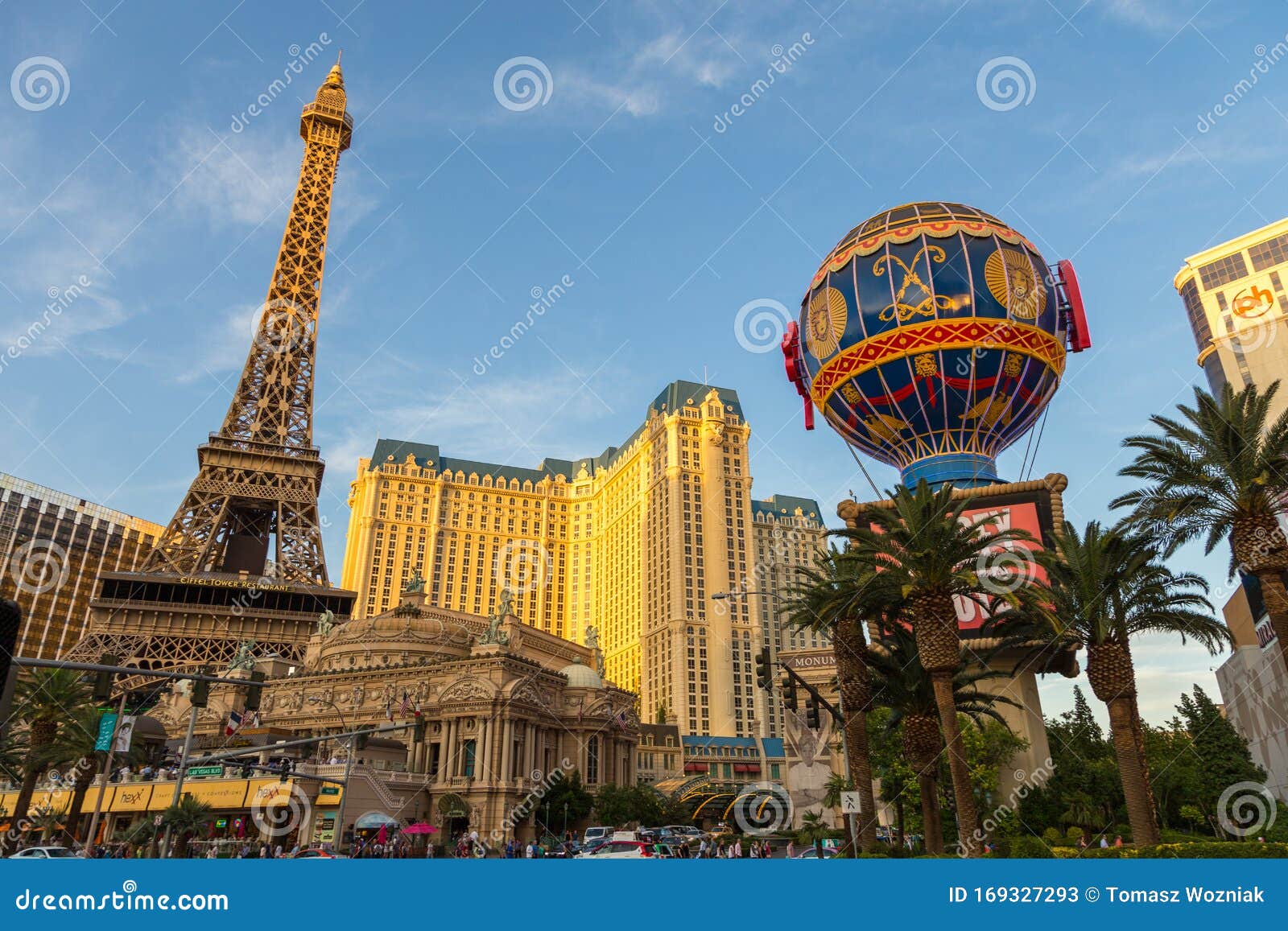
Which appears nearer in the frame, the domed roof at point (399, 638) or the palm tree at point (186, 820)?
the palm tree at point (186, 820)

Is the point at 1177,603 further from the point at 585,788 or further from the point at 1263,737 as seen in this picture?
the point at 1263,737

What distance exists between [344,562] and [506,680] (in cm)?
11943

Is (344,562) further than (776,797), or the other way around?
(344,562)

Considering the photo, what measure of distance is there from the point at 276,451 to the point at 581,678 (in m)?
41.4

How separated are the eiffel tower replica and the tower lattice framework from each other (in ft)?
0.37

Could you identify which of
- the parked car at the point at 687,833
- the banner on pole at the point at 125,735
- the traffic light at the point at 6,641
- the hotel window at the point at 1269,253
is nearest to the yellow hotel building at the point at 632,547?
the parked car at the point at 687,833

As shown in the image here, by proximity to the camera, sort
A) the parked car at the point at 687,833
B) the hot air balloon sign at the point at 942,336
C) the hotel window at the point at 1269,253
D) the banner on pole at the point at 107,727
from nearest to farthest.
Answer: the banner on pole at the point at 107,727, the hot air balloon sign at the point at 942,336, the parked car at the point at 687,833, the hotel window at the point at 1269,253

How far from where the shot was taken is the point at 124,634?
7419cm

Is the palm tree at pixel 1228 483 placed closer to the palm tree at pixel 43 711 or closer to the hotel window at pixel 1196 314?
the palm tree at pixel 43 711

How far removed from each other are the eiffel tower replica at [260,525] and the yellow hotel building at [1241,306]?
11094cm

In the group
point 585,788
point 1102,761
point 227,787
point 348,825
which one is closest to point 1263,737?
point 1102,761

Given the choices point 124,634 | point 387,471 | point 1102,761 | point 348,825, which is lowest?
point 348,825

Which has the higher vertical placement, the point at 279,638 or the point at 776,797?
the point at 279,638

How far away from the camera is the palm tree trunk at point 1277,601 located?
2406 centimetres
